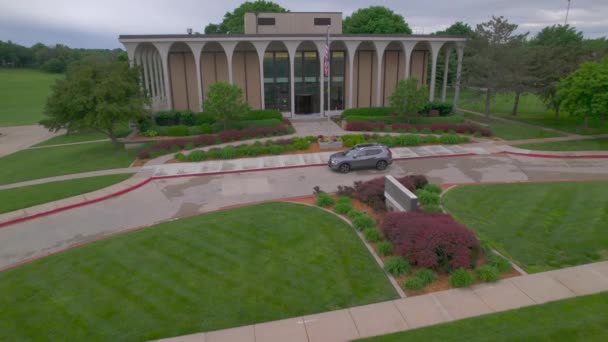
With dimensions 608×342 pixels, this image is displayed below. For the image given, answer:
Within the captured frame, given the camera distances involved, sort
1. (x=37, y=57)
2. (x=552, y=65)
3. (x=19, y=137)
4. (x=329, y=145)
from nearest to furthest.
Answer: (x=329, y=145), (x=552, y=65), (x=19, y=137), (x=37, y=57)

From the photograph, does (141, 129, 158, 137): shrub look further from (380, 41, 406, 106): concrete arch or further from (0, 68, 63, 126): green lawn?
(380, 41, 406, 106): concrete arch

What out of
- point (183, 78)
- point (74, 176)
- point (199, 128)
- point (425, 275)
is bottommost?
point (74, 176)

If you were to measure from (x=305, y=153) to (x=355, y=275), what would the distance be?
1667cm

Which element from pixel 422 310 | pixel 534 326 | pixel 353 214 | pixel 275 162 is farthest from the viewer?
pixel 275 162

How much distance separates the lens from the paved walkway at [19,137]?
1405 inches

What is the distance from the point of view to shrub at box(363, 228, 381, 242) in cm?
1250

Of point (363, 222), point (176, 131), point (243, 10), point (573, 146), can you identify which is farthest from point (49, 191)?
point (243, 10)

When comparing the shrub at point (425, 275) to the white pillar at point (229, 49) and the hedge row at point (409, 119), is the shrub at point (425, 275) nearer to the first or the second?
the hedge row at point (409, 119)

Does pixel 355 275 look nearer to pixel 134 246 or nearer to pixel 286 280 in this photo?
pixel 286 280

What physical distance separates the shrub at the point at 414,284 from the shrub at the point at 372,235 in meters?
2.61

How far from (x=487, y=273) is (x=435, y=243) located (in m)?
1.46

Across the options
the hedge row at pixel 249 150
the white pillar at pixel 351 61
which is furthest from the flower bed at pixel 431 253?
the white pillar at pixel 351 61

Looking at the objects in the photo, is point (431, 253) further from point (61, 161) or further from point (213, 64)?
point (213, 64)

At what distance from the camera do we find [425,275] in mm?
10133
